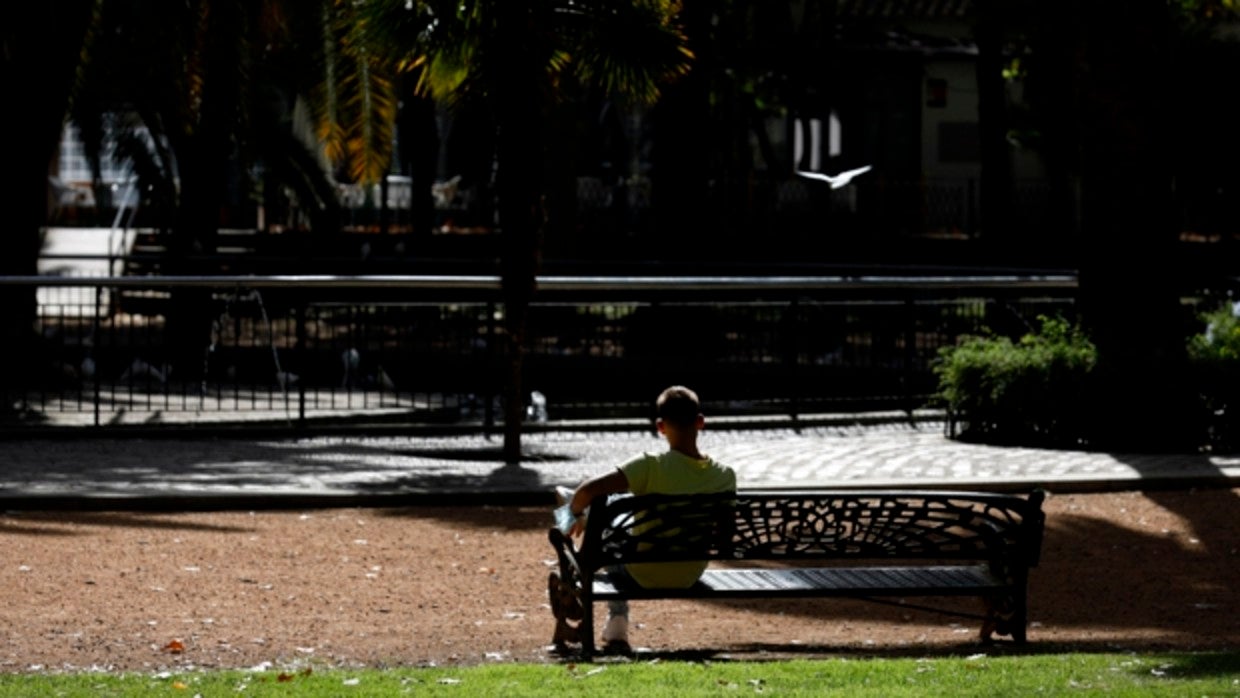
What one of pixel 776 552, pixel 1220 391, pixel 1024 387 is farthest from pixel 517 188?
pixel 776 552

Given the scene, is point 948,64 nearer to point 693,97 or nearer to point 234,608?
point 693,97

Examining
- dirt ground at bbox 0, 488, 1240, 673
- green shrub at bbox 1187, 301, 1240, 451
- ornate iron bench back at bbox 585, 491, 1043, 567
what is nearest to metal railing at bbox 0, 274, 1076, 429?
green shrub at bbox 1187, 301, 1240, 451

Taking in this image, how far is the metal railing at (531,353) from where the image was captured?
62.3 feet

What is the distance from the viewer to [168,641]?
9.25 m

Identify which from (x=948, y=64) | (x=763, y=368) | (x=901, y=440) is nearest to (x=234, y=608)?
(x=901, y=440)

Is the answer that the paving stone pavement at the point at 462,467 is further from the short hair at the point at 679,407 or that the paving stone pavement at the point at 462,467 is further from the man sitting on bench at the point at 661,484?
the short hair at the point at 679,407

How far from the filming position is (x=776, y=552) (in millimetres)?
9336

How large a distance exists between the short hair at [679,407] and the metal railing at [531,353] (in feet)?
28.7

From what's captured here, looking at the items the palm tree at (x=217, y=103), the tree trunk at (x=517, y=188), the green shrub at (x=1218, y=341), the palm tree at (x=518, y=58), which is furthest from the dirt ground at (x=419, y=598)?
the palm tree at (x=217, y=103)

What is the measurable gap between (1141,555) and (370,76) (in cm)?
1137

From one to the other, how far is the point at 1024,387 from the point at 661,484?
8746 millimetres

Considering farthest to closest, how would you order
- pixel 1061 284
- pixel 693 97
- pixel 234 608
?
1. pixel 693 97
2. pixel 1061 284
3. pixel 234 608

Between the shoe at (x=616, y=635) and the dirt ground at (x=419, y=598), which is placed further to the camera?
the dirt ground at (x=419, y=598)

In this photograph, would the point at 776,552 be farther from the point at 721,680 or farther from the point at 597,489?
the point at 721,680
